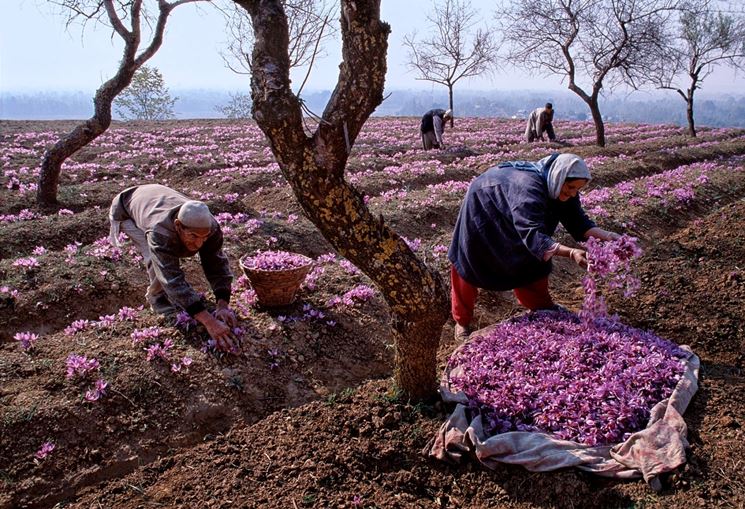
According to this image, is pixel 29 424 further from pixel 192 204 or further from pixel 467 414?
pixel 467 414

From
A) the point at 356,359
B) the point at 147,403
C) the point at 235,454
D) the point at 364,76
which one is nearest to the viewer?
the point at 364,76

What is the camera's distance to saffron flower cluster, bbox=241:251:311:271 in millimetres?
5711

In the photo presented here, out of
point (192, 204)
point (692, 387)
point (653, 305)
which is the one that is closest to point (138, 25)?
point (192, 204)

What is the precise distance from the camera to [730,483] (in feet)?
10.7

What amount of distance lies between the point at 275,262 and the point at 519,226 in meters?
2.79

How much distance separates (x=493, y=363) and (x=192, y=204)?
3107mm

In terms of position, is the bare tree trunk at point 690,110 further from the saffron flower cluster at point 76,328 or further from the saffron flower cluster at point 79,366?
the saffron flower cluster at point 79,366

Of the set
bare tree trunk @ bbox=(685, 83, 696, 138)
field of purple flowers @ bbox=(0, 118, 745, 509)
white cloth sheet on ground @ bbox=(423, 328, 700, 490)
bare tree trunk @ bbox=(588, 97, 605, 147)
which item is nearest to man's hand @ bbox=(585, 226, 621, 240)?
field of purple flowers @ bbox=(0, 118, 745, 509)

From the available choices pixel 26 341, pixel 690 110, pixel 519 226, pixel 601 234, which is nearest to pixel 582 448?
pixel 519 226

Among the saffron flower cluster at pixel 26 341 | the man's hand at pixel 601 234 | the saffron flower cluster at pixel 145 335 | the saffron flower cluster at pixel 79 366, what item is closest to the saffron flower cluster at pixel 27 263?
the saffron flower cluster at pixel 26 341

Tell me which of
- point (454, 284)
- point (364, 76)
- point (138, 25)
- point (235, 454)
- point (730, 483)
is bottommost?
point (235, 454)

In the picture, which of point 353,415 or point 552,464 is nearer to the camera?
point 552,464

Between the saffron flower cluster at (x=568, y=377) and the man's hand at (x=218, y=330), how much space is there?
7.18 ft

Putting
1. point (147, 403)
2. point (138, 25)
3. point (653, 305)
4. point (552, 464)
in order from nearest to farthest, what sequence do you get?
1. point (552, 464)
2. point (147, 403)
3. point (653, 305)
4. point (138, 25)
